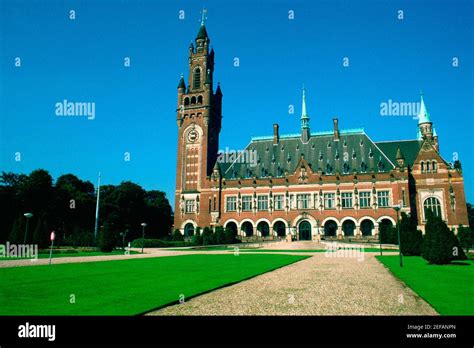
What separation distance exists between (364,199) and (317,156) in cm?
1211

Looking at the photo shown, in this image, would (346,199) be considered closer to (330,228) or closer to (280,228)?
(330,228)

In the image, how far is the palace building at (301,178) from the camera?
58844 mm

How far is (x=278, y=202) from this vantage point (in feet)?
215

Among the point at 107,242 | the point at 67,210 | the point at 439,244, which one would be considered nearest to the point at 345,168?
the point at 439,244

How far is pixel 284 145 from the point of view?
70.7 meters

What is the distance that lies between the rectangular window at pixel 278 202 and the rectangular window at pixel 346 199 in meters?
10.9

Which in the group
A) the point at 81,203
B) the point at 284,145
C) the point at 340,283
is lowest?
the point at 340,283

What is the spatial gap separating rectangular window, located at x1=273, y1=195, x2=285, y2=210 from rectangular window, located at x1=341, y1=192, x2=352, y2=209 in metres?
10.9

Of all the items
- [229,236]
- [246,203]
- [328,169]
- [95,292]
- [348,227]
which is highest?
[328,169]

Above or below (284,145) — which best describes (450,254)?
below

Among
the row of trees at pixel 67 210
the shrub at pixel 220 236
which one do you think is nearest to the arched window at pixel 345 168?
the shrub at pixel 220 236
